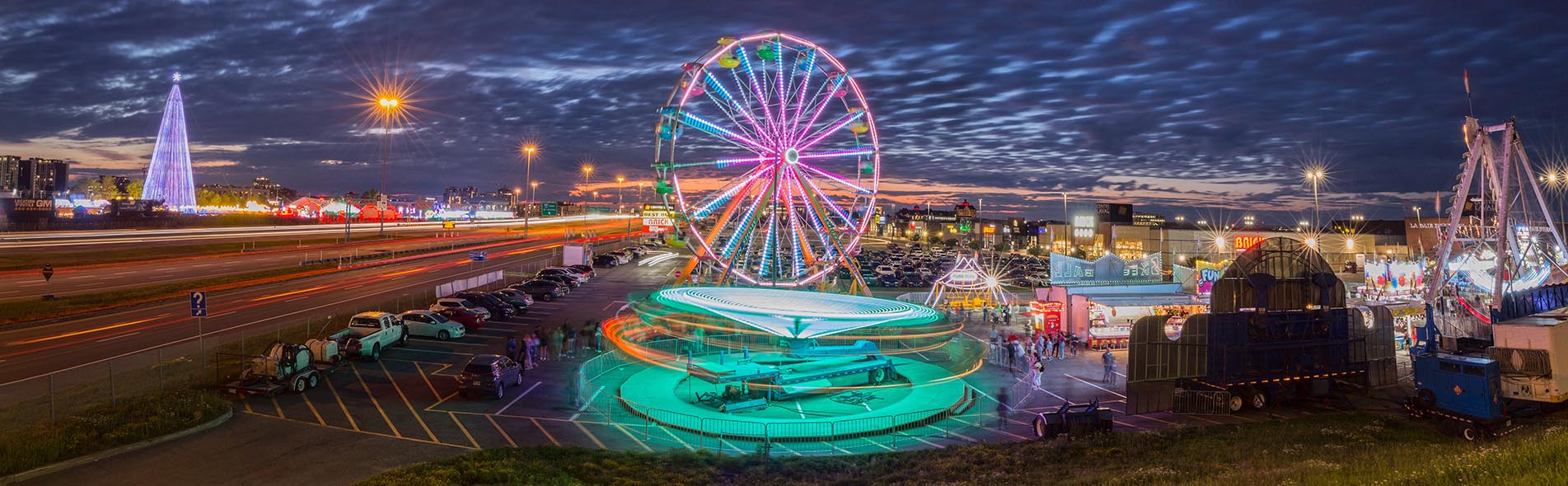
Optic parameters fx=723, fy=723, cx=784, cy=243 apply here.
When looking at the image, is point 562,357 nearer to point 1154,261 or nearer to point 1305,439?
point 1305,439

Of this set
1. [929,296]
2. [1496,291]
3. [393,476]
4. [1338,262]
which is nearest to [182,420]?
[393,476]

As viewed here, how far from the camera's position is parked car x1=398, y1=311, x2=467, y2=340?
30.3 meters

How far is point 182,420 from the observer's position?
1678 centimetres

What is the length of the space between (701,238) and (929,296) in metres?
17.7

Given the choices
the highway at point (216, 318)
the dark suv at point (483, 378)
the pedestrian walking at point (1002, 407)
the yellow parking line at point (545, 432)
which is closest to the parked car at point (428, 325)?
the highway at point (216, 318)

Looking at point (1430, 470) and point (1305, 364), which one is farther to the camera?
point (1305, 364)

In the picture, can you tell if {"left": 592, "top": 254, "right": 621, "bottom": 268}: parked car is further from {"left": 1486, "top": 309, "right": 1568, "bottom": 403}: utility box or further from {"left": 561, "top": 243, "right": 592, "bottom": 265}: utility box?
{"left": 1486, "top": 309, "right": 1568, "bottom": 403}: utility box

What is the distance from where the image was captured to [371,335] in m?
26.1

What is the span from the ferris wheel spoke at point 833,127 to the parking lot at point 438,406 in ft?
43.5

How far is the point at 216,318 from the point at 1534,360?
46.2 meters

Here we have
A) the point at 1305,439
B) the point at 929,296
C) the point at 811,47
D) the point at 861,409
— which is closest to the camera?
the point at 1305,439

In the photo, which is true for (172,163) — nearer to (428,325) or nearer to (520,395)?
(428,325)

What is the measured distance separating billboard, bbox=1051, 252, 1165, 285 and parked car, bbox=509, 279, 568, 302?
96.4ft

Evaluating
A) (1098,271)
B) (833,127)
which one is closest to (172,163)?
(833,127)
